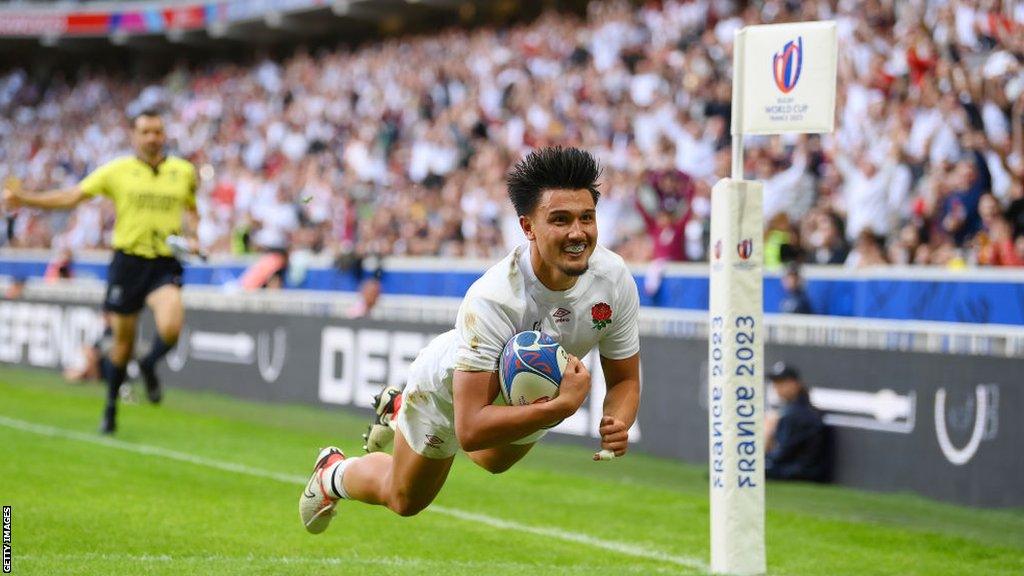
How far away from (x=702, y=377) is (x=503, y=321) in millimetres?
6895

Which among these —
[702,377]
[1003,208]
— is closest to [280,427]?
[702,377]

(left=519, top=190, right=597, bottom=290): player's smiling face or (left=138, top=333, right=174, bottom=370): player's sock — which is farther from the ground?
(left=519, top=190, right=597, bottom=290): player's smiling face

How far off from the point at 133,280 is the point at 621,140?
8.92 m

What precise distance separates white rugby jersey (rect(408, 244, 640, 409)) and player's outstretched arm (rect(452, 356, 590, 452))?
0.07 meters

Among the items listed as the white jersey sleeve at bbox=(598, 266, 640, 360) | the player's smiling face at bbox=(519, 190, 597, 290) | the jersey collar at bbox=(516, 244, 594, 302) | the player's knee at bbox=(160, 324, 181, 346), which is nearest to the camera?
the player's smiling face at bbox=(519, 190, 597, 290)

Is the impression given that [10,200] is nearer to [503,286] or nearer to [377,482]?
[377,482]

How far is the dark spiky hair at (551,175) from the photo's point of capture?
5984 millimetres

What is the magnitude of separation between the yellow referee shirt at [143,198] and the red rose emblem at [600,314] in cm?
722

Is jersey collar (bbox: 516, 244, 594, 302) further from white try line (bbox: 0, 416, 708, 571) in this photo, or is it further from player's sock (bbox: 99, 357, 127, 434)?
player's sock (bbox: 99, 357, 127, 434)

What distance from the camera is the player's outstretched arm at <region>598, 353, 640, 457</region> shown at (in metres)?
→ 5.95

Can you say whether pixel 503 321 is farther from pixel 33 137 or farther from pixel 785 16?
pixel 33 137

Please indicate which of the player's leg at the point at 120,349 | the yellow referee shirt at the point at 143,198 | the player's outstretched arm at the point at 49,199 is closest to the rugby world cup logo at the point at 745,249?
the player's outstretched arm at the point at 49,199

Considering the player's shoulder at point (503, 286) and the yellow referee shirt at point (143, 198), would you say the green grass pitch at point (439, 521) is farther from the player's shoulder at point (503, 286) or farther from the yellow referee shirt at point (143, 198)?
the player's shoulder at point (503, 286)

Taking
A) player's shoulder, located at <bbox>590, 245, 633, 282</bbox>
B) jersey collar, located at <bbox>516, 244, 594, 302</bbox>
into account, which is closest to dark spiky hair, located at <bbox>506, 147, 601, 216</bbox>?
jersey collar, located at <bbox>516, 244, 594, 302</bbox>
